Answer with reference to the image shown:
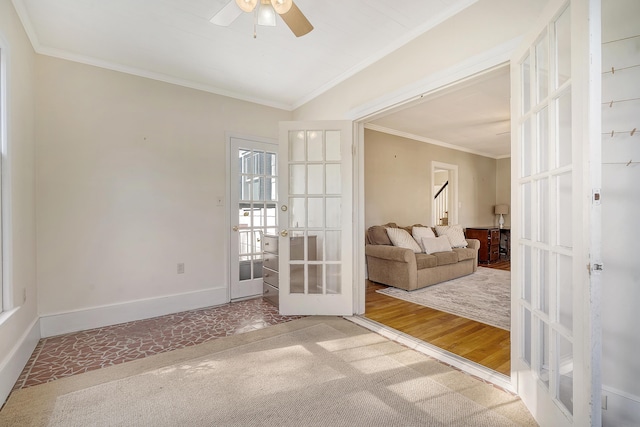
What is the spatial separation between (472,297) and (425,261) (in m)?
0.76

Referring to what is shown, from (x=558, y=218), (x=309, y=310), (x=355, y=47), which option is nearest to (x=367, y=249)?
(x=309, y=310)

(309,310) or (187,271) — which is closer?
(309,310)

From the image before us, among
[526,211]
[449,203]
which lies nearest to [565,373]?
[526,211]

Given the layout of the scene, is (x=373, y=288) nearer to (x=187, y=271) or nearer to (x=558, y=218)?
(x=187, y=271)

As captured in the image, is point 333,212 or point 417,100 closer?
point 417,100

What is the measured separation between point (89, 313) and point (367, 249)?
355cm

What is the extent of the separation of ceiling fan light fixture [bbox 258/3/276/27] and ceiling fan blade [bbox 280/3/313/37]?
0.06 metres

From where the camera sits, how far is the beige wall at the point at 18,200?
191cm

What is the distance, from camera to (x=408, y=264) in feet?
13.6

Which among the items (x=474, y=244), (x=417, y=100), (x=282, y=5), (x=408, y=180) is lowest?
(x=474, y=244)

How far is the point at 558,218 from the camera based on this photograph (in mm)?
1383

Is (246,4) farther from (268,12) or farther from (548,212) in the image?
(548,212)

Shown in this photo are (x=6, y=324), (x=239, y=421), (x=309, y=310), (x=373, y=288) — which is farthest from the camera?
(x=373, y=288)

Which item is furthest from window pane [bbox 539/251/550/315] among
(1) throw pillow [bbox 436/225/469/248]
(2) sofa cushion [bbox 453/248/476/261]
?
(1) throw pillow [bbox 436/225/469/248]
